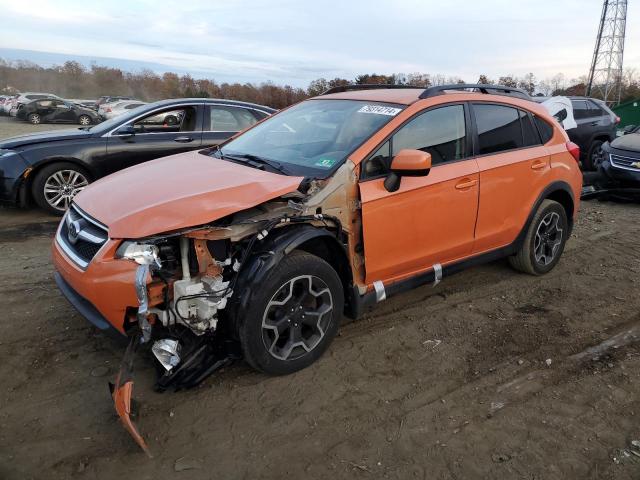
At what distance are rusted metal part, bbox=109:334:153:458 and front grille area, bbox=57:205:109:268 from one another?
1.85ft

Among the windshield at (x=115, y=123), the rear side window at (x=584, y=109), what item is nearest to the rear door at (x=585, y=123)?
the rear side window at (x=584, y=109)

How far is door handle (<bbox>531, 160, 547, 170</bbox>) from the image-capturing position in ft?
14.7

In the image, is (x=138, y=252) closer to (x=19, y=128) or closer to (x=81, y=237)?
(x=81, y=237)

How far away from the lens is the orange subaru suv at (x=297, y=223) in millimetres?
2785

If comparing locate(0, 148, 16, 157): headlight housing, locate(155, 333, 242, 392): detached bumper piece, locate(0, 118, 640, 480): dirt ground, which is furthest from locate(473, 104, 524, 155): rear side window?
locate(0, 148, 16, 157): headlight housing

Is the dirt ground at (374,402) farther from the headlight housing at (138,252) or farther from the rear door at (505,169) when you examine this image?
the headlight housing at (138,252)

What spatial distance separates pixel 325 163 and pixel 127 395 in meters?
1.89

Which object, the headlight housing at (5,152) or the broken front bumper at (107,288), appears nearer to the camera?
the broken front bumper at (107,288)

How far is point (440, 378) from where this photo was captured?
3.27 meters

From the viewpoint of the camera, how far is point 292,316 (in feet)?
10.3

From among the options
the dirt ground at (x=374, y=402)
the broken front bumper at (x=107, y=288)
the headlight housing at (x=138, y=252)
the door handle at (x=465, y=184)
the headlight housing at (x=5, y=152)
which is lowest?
the dirt ground at (x=374, y=402)

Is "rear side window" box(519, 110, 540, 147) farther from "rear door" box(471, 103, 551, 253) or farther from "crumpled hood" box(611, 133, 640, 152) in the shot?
"crumpled hood" box(611, 133, 640, 152)

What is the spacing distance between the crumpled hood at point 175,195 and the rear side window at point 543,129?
2744mm

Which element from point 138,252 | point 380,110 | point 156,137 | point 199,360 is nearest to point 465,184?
point 380,110
